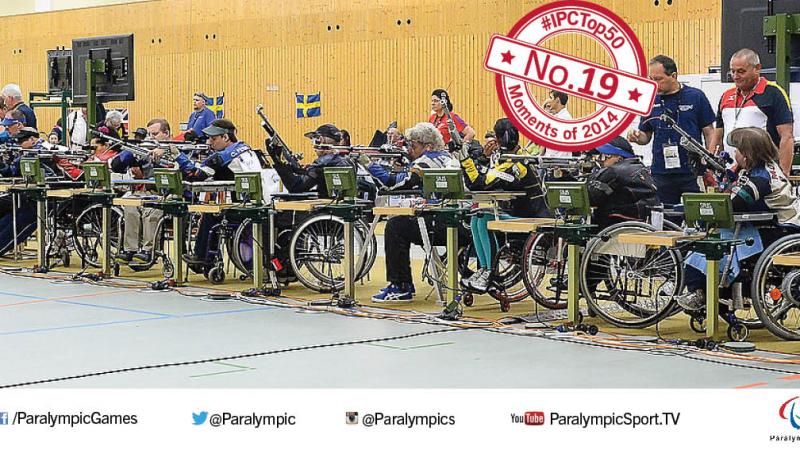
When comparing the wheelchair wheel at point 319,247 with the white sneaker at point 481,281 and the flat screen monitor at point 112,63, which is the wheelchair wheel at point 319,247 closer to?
the white sneaker at point 481,281

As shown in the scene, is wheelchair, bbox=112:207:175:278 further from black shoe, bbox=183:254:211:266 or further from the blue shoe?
the blue shoe

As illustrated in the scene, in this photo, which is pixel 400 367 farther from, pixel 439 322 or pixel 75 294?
pixel 75 294

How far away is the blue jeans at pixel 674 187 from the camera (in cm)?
708

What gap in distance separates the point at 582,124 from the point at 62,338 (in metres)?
6.22

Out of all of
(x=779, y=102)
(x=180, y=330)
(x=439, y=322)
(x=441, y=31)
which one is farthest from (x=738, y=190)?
(x=441, y=31)

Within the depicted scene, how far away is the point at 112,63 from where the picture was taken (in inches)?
422

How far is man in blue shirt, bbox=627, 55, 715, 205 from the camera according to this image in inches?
278

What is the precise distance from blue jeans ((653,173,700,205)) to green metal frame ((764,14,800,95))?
2.91ft

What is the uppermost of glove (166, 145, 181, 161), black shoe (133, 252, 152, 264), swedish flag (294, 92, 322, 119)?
swedish flag (294, 92, 322, 119)

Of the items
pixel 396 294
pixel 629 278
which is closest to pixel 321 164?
pixel 396 294

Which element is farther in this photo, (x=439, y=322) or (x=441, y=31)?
(x=441, y=31)

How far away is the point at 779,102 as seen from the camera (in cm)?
668

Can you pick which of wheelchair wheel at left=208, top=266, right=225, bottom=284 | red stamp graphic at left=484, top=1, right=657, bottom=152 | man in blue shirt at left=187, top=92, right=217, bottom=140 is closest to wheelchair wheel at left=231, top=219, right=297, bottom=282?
wheelchair wheel at left=208, top=266, right=225, bottom=284
